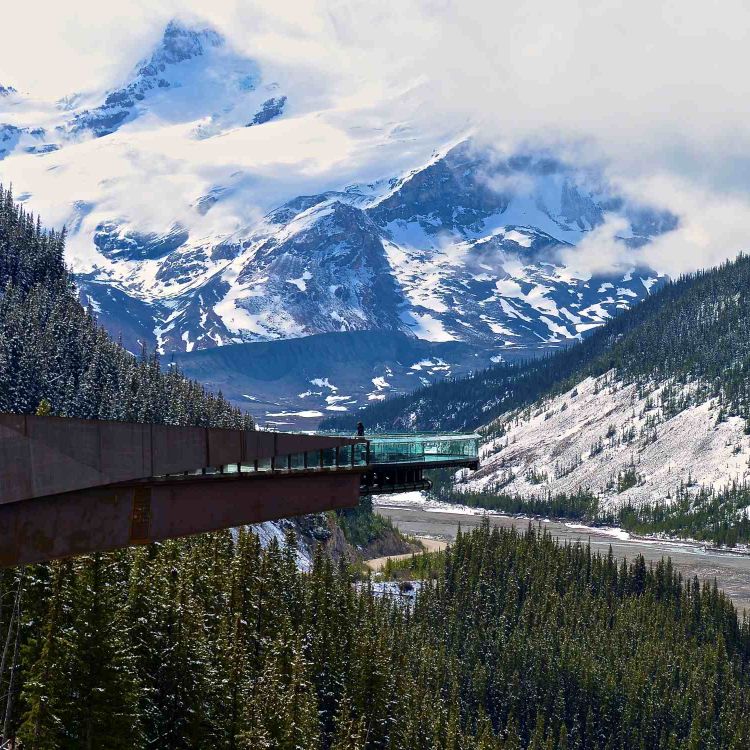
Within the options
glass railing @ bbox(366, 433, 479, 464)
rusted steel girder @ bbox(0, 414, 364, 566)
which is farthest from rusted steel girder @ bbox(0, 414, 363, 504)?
glass railing @ bbox(366, 433, 479, 464)

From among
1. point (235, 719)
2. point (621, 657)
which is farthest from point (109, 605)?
point (621, 657)

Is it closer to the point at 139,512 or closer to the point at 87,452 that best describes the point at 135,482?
the point at 139,512

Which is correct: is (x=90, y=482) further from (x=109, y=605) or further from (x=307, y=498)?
(x=109, y=605)

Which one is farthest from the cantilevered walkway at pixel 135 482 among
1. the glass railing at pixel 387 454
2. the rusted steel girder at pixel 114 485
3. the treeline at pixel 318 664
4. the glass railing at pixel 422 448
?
A: the treeline at pixel 318 664

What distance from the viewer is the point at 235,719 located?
185 ft

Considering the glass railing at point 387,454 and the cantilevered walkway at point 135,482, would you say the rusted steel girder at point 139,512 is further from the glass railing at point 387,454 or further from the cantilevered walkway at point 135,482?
the glass railing at point 387,454

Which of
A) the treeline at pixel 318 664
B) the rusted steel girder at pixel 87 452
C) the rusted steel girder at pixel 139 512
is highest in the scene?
the rusted steel girder at pixel 87 452

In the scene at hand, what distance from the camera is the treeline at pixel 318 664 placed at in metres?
45.7

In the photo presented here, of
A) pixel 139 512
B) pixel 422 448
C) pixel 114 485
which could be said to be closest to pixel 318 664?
pixel 422 448

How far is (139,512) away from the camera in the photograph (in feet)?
80.8

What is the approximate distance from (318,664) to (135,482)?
65890mm

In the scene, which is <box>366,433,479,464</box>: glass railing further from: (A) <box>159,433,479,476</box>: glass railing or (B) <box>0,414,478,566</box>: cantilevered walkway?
(B) <box>0,414,478,566</box>: cantilevered walkway

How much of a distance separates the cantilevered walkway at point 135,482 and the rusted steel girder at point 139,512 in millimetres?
21

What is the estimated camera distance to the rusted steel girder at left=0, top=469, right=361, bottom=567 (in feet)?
69.0
